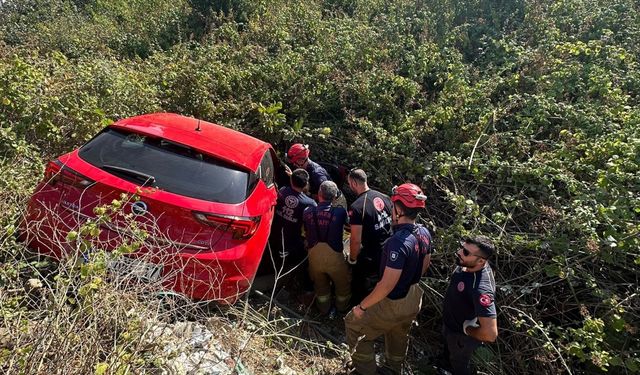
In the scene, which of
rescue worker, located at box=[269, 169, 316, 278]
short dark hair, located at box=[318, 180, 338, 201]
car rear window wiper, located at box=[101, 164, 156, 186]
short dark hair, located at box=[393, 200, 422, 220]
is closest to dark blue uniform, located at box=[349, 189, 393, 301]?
short dark hair, located at box=[318, 180, 338, 201]

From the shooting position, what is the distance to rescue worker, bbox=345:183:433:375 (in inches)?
144

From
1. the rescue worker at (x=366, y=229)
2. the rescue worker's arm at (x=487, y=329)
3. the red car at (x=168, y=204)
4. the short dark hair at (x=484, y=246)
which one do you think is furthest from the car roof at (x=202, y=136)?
the rescue worker's arm at (x=487, y=329)

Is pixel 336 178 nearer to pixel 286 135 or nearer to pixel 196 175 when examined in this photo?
pixel 286 135

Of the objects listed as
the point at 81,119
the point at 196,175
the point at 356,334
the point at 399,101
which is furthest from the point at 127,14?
the point at 356,334

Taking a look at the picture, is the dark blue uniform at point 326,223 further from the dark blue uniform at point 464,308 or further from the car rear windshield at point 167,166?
the dark blue uniform at point 464,308

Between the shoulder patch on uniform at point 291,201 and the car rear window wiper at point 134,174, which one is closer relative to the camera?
the car rear window wiper at point 134,174

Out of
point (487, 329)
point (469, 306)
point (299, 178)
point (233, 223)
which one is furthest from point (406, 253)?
point (299, 178)

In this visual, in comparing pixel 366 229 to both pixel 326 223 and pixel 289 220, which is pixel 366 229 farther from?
pixel 289 220

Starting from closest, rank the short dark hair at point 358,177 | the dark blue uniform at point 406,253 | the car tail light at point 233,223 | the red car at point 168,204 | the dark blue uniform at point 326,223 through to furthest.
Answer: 1. the red car at point 168,204
2. the car tail light at point 233,223
3. the dark blue uniform at point 406,253
4. the dark blue uniform at point 326,223
5. the short dark hair at point 358,177

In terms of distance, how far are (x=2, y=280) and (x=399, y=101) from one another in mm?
5261

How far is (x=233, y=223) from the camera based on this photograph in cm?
364

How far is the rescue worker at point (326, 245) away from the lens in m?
4.61

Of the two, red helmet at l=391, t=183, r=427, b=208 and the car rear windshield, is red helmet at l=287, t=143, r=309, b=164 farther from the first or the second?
red helmet at l=391, t=183, r=427, b=208

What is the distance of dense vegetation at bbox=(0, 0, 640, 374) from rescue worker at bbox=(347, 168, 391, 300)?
0.64 meters
